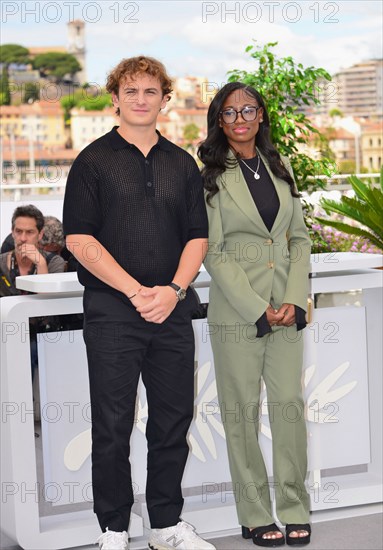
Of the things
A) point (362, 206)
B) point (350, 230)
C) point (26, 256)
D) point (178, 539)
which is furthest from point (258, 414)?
point (350, 230)

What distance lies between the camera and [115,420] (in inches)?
117

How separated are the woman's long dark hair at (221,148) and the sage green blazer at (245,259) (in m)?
0.03

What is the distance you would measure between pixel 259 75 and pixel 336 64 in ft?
276

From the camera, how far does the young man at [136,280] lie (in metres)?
2.91

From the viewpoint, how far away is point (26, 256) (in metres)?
5.11

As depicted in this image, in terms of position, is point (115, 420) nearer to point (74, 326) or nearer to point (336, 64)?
point (74, 326)

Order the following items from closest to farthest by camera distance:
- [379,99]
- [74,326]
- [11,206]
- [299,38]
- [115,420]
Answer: [115,420] < [74,326] < [11,206] < [379,99] < [299,38]

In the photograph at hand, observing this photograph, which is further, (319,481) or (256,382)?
(319,481)

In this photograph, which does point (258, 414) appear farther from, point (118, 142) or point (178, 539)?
point (118, 142)

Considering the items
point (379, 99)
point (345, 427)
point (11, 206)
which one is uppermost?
point (379, 99)

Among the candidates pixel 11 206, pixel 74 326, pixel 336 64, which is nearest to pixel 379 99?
pixel 336 64

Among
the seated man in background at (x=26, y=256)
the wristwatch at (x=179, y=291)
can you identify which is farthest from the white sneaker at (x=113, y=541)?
the seated man in background at (x=26, y=256)

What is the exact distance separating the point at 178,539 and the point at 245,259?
0.91 meters

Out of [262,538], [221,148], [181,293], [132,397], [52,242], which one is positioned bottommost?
[262,538]
